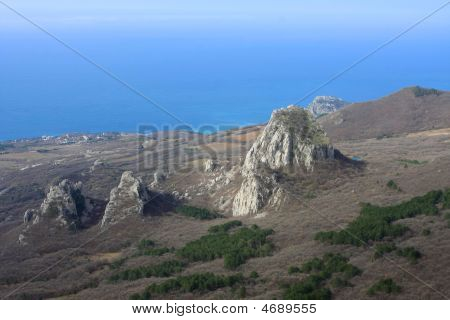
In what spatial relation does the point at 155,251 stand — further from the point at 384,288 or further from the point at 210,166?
the point at 210,166

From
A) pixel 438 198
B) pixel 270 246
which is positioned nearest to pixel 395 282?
pixel 270 246

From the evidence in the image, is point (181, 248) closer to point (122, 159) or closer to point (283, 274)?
point (283, 274)

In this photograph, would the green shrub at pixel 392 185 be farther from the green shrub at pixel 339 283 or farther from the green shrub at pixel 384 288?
the green shrub at pixel 384 288

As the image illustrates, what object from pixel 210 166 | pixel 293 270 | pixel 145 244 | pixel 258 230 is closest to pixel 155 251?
pixel 145 244

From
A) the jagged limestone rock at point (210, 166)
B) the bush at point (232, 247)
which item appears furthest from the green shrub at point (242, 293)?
the jagged limestone rock at point (210, 166)

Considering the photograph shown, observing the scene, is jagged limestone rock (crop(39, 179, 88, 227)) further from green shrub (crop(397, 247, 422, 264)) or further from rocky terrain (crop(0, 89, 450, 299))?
green shrub (crop(397, 247, 422, 264))

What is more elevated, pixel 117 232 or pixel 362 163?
pixel 362 163
